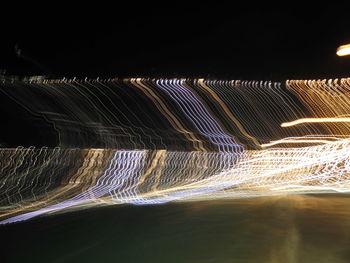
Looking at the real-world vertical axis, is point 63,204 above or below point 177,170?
below

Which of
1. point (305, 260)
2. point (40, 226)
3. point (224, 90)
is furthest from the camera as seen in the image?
point (224, 90)

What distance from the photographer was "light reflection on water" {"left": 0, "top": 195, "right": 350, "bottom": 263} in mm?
4562

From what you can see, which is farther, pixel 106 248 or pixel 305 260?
pixel 106 248

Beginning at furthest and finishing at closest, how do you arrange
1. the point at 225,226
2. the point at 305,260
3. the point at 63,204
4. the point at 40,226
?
the point at 63,204
the point at 40,226
the point at 225,226
the point at 305,260

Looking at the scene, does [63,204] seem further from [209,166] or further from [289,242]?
[209,166]

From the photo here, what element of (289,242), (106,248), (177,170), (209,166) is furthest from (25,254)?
(209,166)

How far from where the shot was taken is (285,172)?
11891mm

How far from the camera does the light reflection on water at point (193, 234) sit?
4.56 m

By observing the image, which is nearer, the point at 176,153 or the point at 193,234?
the point at 193,234

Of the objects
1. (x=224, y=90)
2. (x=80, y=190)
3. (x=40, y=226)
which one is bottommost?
(x=40, y=226)

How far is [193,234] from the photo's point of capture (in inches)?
224

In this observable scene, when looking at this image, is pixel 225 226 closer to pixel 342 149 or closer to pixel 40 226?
pixel 40 226

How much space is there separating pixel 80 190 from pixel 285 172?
6145 mm

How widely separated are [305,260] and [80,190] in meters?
7.80
